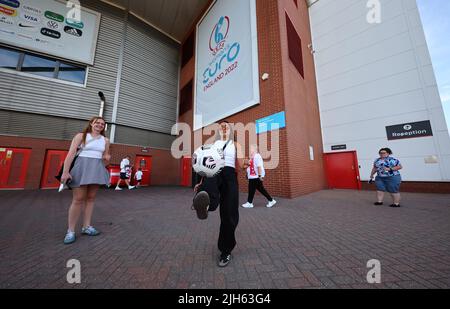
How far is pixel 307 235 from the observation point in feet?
A: 8.21

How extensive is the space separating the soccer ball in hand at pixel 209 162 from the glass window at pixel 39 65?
46.1 feet

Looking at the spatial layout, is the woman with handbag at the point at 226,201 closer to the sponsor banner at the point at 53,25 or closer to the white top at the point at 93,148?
the white top at the point at 93,148

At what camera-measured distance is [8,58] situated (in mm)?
9219

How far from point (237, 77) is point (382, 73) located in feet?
23.9

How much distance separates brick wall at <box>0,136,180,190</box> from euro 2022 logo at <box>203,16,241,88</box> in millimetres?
6816

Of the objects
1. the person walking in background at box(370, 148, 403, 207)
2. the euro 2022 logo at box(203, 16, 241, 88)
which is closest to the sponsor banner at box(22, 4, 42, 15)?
the euro 2022 logo at box(203, 16, 241, 88)

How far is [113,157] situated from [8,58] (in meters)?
7.40

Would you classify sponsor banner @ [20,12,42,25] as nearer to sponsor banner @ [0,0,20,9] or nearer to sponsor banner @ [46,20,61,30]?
sponsor banner @ [46,20,61,30]

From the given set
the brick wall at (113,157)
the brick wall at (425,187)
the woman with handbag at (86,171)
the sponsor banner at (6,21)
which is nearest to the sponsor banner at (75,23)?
the sponsor banner at (6,21)

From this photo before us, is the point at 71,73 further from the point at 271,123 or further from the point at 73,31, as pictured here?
the point at 271,123

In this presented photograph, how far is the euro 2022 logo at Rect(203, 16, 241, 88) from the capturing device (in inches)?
333

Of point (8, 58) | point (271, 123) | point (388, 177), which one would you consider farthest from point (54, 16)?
point (388, 177)
